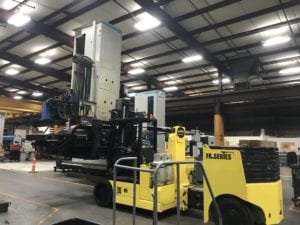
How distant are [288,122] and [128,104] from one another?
14.7m

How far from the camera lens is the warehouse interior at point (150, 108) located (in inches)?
161

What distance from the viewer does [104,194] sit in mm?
5777

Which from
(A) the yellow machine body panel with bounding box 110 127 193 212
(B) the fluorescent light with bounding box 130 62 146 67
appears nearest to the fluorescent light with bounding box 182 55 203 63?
(B) the fluorescent light with bounding box 130 62 146 67

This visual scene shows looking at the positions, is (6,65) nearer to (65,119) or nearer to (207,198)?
(65,119)

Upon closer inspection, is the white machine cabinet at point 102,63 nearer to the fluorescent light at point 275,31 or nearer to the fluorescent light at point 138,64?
the fluorescent light at point 275,31

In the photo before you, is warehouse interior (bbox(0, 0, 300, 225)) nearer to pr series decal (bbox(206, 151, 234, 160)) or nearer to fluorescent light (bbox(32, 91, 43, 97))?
pr series decal (bbox(206, 151, 234, 160))

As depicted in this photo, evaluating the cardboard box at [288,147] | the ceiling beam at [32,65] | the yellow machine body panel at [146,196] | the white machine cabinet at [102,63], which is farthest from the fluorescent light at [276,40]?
the ceiling beam at [32,65]

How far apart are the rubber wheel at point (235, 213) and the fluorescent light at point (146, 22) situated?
20.8 feet

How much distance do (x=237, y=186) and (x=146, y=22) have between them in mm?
6611

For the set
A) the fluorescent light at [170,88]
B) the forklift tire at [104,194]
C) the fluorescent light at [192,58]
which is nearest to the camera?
the forklift tire at [104,194]

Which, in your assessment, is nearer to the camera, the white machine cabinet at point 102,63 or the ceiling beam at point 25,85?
the white machine cabinet at point 102,63

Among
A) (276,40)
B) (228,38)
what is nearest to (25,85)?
(228,38)

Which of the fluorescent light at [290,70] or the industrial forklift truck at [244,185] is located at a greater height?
the fluorescent light at [290,70]

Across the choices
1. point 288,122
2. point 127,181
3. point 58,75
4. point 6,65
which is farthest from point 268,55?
point 6,65
